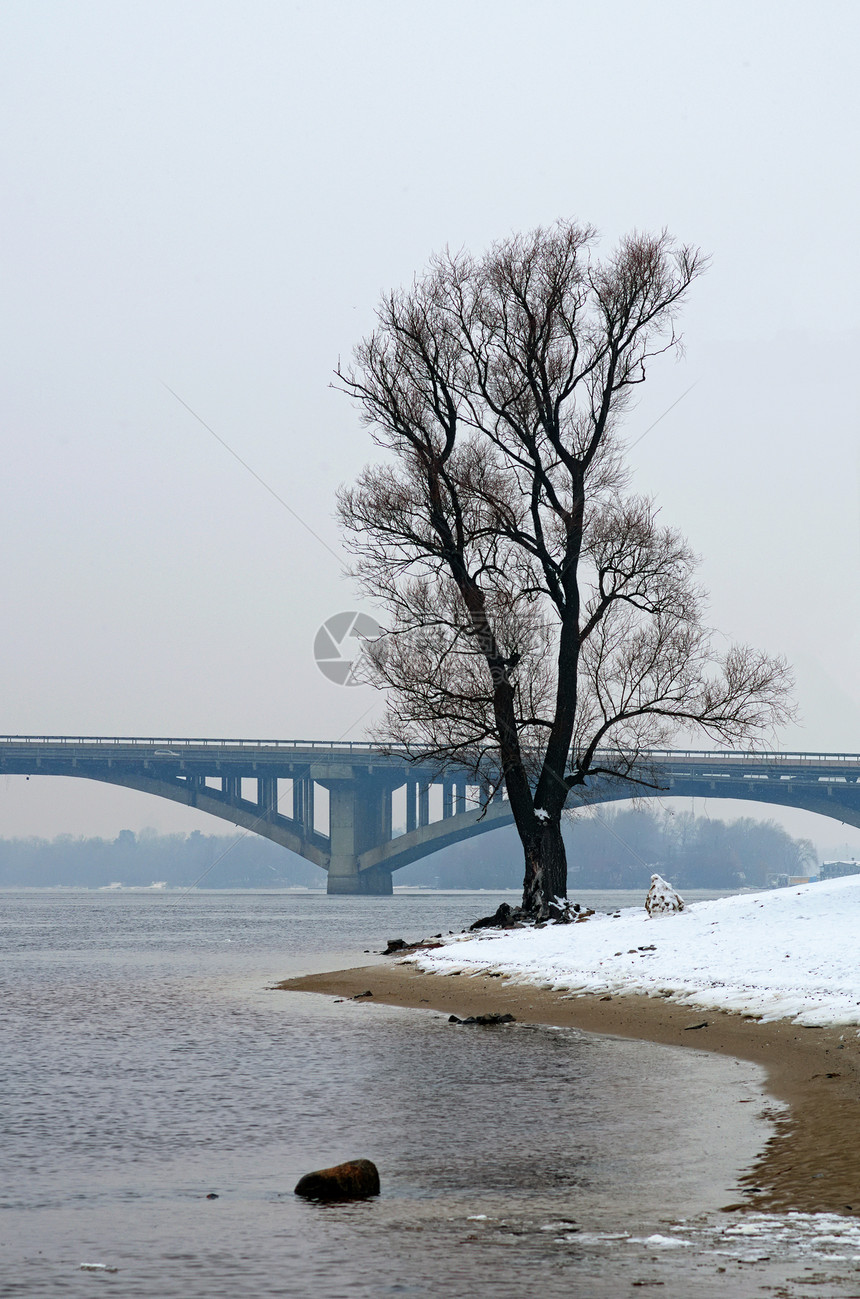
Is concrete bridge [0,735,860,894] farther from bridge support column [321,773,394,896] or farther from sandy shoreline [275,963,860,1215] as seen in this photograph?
sandy shoreline [275,963,860,1215]

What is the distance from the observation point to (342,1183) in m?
8.80

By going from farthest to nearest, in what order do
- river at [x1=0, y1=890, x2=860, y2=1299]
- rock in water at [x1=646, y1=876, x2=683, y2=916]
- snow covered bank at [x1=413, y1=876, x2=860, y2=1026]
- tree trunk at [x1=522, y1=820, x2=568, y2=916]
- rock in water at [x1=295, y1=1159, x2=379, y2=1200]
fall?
tree trunk at [x1=522, y1=820, x2=568, y2=916] → rock in water at [x1=646, y1=876, x2=683, y2=916] → snow covered bank at [x1=413, y1=876, x2=860, y2=1026] → rock in water at [x1=295, y1=1159, x2=379, y2=1200] → river at [x1=0, y1=890, x2=860, y2=1299]

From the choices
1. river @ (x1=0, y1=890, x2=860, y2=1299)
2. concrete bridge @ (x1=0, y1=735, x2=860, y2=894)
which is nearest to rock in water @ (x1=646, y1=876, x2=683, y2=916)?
river @ (x1=0, y1=890, x2=860, y2=1299)

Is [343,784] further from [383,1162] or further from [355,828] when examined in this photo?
[383,1162]

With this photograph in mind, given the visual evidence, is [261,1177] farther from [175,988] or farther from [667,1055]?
[175,988]

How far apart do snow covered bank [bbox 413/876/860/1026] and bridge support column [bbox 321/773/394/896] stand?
3317 inches

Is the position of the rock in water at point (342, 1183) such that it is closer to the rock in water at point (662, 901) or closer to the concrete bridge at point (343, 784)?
the rock in water at point (662, 901)

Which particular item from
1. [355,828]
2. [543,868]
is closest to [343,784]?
[355,828]

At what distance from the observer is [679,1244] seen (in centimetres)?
722

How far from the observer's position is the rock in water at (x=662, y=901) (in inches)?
1074

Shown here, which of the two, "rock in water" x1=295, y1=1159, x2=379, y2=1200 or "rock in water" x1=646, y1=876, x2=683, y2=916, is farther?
"rock in water" x1=646, y1=876, x2=683, y2=916

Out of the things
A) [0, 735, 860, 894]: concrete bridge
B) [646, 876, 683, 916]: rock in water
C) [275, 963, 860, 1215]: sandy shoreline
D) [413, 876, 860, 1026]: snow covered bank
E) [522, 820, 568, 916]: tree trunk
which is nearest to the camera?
[275, 963, 860, 1215]: sandy shoreline

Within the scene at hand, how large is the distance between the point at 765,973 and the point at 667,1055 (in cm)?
393

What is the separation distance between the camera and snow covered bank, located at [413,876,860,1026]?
17.3 m
